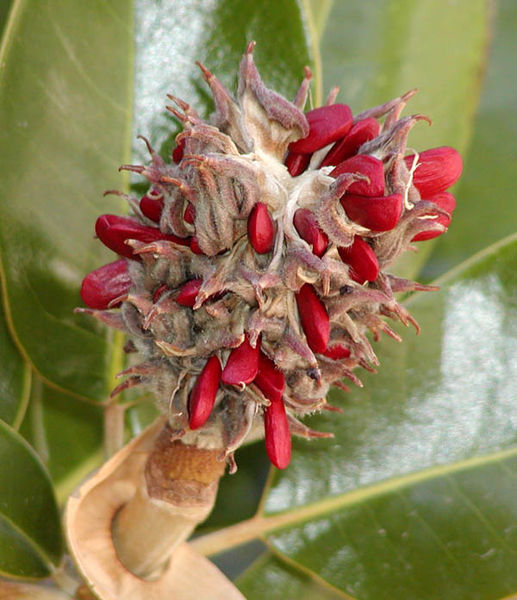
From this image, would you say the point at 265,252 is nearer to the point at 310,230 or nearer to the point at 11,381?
the point at 310,230

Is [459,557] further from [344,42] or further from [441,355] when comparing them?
[344,42]

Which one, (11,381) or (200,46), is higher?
(200,46)

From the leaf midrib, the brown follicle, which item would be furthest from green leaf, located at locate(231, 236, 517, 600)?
the brown follicle

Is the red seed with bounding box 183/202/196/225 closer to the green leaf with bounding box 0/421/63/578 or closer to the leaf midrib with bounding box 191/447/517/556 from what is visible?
the green leaf with bounding box 0/421/63/578

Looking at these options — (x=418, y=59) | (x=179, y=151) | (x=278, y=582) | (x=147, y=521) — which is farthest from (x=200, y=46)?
(x=278, y=582)

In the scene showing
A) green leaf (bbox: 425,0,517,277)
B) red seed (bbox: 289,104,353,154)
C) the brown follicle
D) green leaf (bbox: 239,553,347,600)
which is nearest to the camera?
red seed (bbox: 289,104,353,154)

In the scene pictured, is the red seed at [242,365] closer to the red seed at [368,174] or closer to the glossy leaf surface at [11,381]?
the red seed at [368,174]
